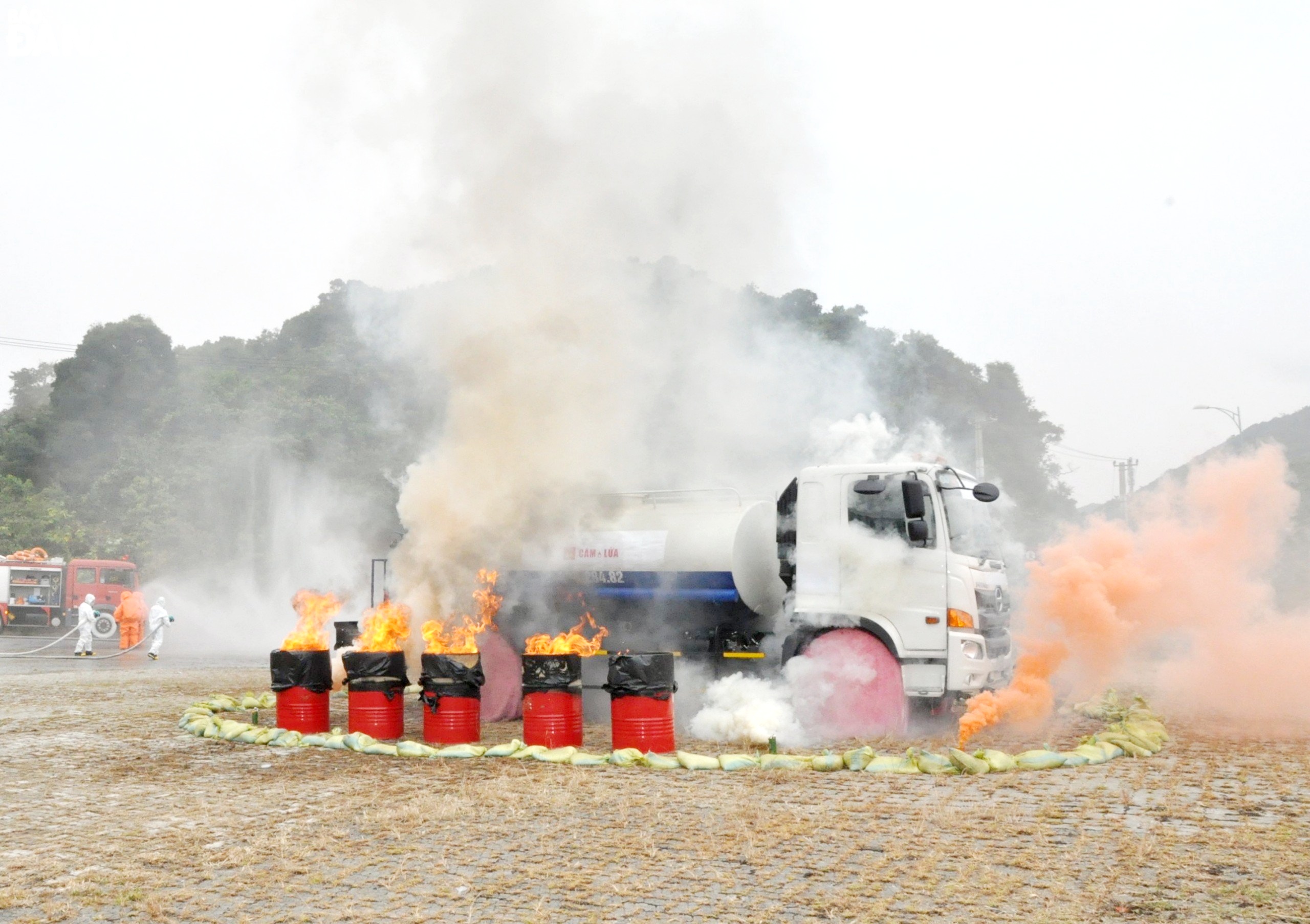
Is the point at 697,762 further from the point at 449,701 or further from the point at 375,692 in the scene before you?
the point at 375,692

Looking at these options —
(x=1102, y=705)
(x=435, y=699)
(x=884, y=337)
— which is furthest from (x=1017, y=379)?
(x=435, y=699)

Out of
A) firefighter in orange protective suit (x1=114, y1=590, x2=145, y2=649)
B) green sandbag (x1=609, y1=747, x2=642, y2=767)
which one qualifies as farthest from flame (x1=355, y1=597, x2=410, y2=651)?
firefighter in orange protective suit (x1=114, y1=590, x2=145, y2=649)

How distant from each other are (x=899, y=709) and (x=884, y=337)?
82.7 feet

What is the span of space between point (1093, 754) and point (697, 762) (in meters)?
3.26

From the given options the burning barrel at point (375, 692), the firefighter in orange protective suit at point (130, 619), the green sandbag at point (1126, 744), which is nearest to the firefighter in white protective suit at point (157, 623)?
the firefighter in orange protective suit at point (130, 619)

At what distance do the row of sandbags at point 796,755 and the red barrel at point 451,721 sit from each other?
0.29m

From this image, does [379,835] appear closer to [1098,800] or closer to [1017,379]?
[1098,800]

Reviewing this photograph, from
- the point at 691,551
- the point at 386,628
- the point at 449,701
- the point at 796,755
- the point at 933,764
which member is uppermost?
the point at 691,551

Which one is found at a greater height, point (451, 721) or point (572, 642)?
point (572, 642)

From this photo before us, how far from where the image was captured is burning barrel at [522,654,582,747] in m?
10.0

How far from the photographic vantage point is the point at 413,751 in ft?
31.6

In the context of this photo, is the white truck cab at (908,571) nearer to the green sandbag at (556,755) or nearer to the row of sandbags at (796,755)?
the row of sandbags at (796,755)

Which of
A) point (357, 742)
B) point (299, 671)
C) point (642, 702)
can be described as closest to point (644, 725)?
point (642, 702)

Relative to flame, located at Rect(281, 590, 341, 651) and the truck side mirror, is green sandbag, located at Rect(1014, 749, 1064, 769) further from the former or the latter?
flame, located at Rect(281, 590, 341, 651)
